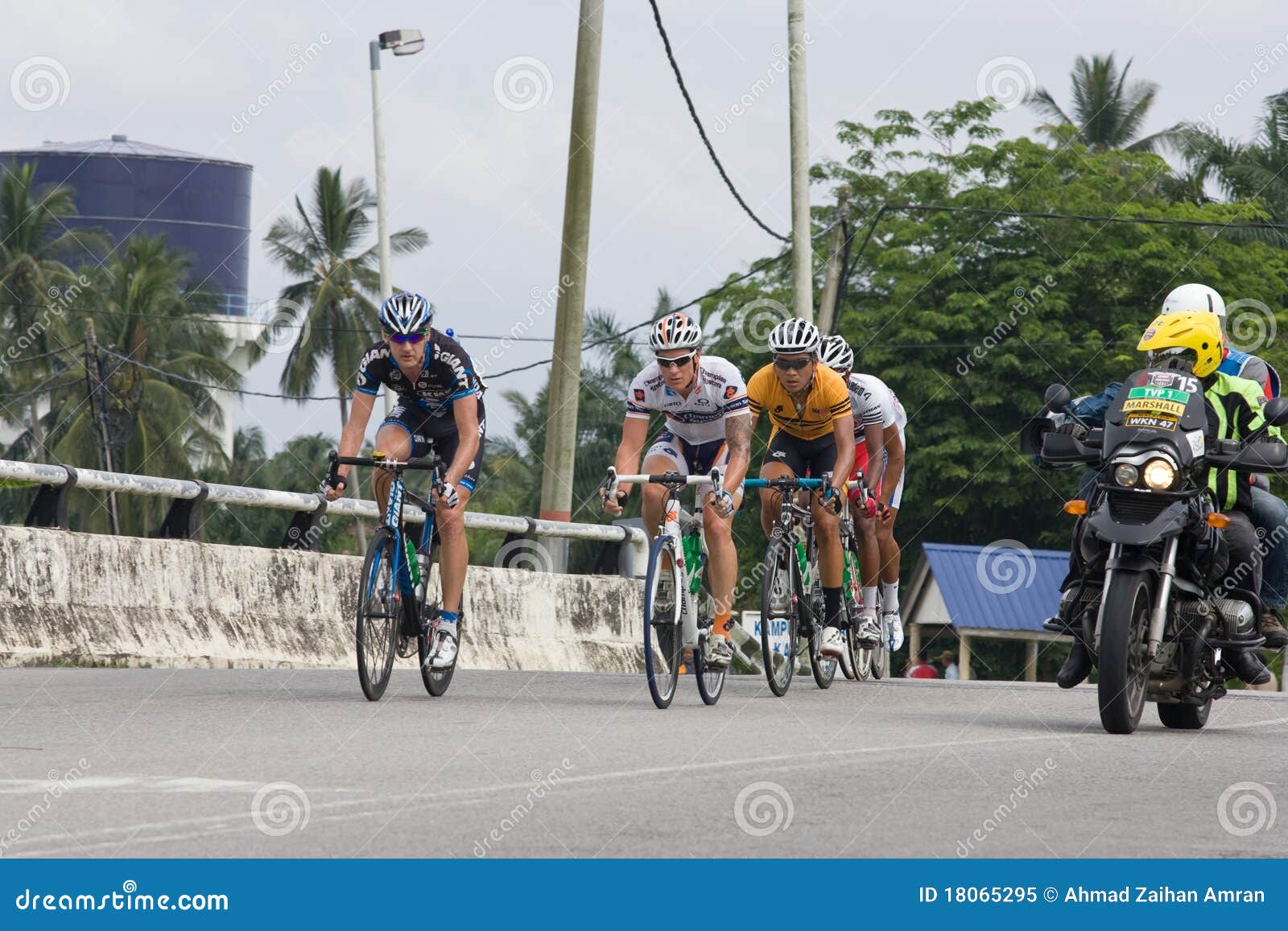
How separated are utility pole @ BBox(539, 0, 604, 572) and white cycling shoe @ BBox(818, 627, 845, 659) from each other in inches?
280

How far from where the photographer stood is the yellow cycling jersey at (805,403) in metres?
11.5

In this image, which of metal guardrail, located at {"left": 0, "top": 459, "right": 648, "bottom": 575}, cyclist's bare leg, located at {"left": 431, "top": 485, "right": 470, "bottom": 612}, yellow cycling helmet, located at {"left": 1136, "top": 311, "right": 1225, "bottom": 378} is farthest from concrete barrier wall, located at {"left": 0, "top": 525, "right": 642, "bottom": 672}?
yellow cycling helmet, located at {"left": 1136, "top": 311, "right": 1225, "bottom": 378}

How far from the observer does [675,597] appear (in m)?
9.96

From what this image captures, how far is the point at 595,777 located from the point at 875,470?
6.39 metres

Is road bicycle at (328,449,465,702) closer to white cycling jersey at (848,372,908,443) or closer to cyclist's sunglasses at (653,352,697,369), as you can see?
cyclist's sunglasses at (653,352,697,369)

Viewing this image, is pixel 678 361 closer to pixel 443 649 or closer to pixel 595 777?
pixel 443 649

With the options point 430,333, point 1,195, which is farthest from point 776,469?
point 1,195

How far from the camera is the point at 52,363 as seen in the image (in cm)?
6394

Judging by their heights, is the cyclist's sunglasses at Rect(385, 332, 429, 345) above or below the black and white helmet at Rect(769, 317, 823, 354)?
below

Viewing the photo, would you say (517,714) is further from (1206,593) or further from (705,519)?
(1206,593)

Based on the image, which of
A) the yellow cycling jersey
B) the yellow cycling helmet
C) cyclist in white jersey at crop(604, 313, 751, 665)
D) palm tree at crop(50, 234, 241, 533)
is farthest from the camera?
palm tree at crop(50, 234, 241, 533)

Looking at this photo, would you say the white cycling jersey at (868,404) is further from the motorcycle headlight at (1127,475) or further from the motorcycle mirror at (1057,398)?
the motorcycle headlight at (1127,475)

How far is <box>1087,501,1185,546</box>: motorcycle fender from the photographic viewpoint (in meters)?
8.52

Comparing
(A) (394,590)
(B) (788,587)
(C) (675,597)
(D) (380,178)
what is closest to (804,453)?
(B) (788,587)
